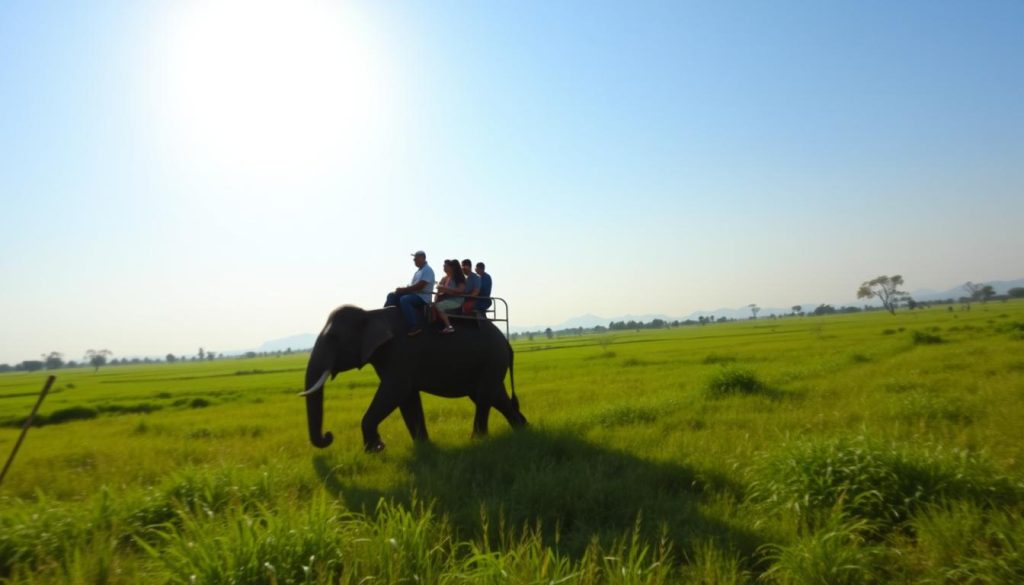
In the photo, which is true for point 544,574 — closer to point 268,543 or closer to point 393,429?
point 268,543

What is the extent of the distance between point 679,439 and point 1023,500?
3.68 m

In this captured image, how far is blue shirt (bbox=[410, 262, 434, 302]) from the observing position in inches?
342

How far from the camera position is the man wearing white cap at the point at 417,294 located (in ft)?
28.2

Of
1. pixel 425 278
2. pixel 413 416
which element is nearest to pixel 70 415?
pixel 413 416

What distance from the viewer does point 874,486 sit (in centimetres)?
486

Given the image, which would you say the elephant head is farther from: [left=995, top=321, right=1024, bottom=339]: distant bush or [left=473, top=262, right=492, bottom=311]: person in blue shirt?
[left=995, top=321, right=1024, bottom=339]: distant bush

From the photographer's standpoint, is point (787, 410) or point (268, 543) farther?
point (787, 410)

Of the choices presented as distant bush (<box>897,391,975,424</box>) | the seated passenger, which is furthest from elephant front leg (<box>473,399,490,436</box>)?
distant bush (<box>897,391,975,424</box>)

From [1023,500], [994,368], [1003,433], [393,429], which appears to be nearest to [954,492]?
[1023,500]

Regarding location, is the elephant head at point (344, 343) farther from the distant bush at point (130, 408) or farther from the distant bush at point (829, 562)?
the distant bush at point (130, 408)

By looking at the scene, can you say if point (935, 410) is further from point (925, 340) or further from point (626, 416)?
point (925, 340)

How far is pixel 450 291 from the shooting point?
29.1 feet

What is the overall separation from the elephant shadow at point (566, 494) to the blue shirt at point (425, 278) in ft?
7.84

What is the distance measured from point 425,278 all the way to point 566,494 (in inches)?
169
